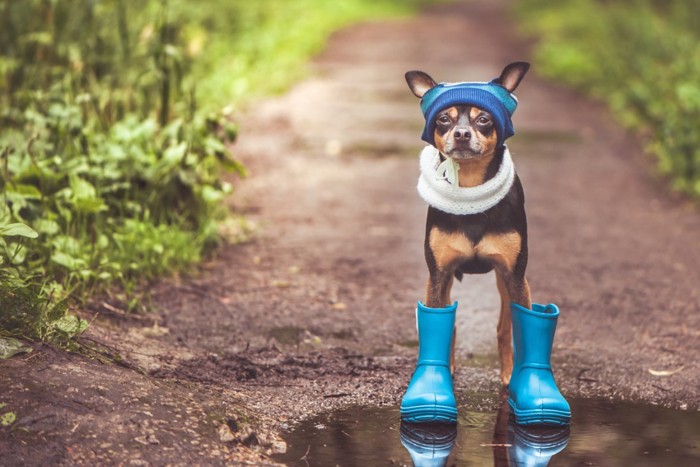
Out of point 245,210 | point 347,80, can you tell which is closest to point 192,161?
point 245,210

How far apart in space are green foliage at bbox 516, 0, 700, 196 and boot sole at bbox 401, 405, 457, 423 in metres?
4.79

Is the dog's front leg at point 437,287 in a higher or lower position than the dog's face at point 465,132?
lower

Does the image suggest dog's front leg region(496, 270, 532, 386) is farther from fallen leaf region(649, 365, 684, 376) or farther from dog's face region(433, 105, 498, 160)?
fallen leaf region(649, 365, 684, 376)

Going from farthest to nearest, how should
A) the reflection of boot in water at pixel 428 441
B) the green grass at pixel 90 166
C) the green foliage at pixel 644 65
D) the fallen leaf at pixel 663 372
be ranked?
the green foliage at pixel 644 65 < the green grass at pixel 90 166 < the fallen leaf at pixel 663 372 < the reflection of boot in water at pixel 428 441

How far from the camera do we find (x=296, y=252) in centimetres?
618

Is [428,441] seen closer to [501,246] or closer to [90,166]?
[501,246]

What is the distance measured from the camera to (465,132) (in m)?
3.32

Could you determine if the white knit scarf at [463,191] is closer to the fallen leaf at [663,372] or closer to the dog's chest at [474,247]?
the dog's chest at [474,247]

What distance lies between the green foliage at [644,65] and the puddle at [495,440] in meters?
4.42

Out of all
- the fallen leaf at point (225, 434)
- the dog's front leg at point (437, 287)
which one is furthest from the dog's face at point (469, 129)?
the fallen leaf at point (225, 434)

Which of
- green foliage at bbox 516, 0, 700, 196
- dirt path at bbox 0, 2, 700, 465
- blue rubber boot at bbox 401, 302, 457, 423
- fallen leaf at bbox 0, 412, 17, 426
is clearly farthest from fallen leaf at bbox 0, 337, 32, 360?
green foliage at bbox 516, 0, 700, 196

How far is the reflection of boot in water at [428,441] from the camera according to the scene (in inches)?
129

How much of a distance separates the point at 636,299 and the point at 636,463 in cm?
223

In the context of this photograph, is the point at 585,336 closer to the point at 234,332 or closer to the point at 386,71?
the point at 234,332
